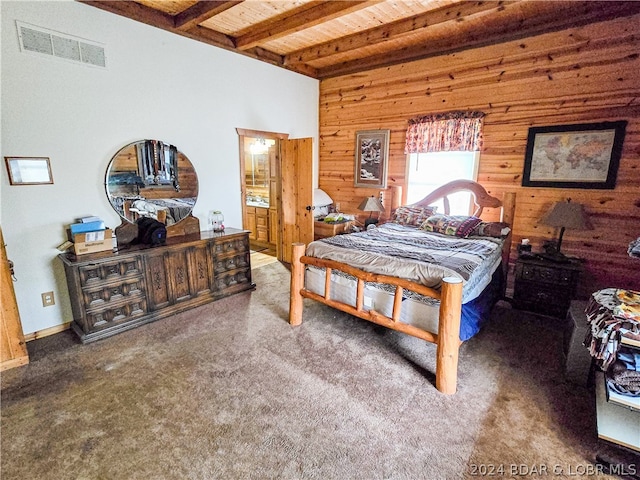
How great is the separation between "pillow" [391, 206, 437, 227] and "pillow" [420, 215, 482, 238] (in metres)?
0.14

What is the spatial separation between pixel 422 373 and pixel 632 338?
1.25m

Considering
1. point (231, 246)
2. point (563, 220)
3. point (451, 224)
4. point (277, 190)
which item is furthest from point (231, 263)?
point (563, 220)

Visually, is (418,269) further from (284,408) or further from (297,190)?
(297,190)

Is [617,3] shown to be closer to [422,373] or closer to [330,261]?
[330,261]

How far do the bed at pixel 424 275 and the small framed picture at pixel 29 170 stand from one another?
2322 mm

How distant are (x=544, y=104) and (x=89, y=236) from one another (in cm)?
484

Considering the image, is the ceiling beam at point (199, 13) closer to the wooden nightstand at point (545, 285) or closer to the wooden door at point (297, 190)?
the wooden door at point (297, 190)

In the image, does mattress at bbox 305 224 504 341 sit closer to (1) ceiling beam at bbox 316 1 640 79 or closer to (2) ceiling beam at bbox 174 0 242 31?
(1) ceiling beam at bbox 316 1 640 79

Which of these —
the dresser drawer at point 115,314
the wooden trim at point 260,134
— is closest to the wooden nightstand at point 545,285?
the wooden trim at point 260,134

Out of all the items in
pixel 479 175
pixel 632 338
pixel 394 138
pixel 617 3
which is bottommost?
pixel 632 338

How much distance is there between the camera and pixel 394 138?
4750 millimetres

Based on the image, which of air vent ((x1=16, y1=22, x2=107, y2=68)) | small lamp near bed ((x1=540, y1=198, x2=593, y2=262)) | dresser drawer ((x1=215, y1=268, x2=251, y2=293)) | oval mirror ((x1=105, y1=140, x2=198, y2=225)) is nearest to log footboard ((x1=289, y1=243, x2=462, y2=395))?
dresser drawer ((x1=215, y1=268, x2=251, y2=293))

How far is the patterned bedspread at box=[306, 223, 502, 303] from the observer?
250cm

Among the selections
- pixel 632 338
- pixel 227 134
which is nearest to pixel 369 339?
pixel 632 338
